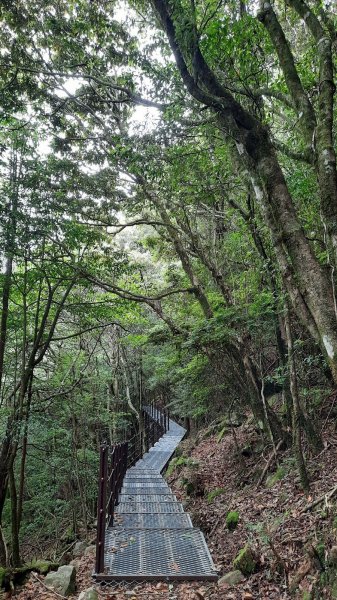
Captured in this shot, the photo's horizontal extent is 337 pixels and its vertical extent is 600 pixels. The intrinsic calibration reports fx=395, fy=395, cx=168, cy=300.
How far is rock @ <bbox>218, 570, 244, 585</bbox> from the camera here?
391cm

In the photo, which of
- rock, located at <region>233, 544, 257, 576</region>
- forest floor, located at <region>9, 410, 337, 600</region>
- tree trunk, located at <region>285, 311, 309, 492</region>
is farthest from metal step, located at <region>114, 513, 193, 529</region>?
tree trunk, located at <region>285, 311, 309, 492</region>

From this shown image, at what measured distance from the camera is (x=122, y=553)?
14.8 feet

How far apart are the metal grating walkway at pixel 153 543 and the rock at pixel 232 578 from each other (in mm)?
101

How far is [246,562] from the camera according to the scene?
13.5ft

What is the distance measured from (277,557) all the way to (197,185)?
6319mm

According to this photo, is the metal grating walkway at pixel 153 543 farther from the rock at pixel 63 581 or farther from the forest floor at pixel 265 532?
the rock at pixel 63 581

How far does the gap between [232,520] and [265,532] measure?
1204mm

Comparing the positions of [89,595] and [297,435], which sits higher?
[297,435]

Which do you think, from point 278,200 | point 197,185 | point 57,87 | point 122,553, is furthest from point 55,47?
point 122,553

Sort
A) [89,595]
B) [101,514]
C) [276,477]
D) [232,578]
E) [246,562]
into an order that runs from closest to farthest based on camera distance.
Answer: [89,595]
[232,578]
[246,562]
[101,514]
[276,477]

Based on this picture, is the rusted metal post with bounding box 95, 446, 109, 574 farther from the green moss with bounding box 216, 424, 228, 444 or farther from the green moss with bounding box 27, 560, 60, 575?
the green moss with bounding box 216, 424, 228, 444

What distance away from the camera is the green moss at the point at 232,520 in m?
5.50

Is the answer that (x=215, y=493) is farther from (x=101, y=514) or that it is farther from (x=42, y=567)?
(x=101, y=514)

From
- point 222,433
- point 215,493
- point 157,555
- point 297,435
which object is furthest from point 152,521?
point 222,433
